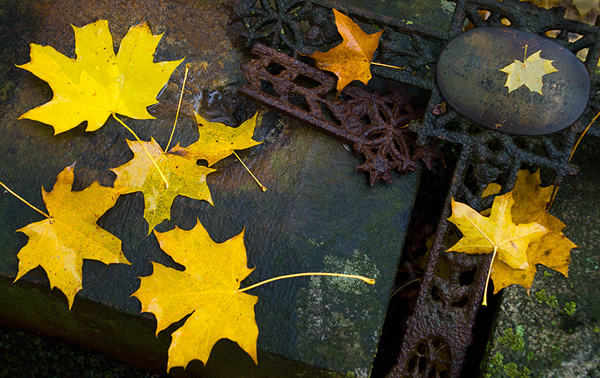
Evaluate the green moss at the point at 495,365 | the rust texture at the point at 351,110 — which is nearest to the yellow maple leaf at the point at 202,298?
the rust texture at the point at 351,110

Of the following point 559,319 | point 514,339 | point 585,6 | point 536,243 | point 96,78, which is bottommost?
point 514,339

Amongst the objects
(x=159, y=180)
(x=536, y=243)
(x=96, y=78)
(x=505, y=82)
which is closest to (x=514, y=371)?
(x=536, y=243)

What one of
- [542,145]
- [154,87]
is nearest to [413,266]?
[542,145]

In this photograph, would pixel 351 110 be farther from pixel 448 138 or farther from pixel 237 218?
pixel 237 218

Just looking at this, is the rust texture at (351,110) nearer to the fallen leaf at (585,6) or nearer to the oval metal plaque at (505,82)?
the oval metal plaque at (505,82)

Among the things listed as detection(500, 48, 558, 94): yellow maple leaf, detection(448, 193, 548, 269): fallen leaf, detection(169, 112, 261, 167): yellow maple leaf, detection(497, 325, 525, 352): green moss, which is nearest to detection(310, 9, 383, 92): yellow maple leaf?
detection(169, 112, 261, 167): yellow maple leaf

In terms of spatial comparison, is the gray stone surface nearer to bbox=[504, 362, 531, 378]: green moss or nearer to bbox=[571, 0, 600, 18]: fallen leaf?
bbox=[504, 362, 531, 378]: green moss
